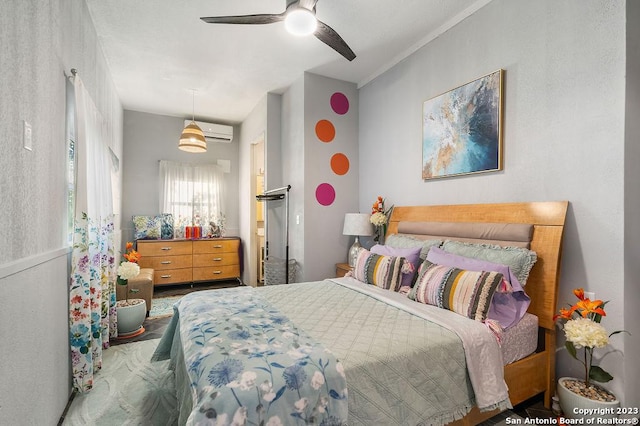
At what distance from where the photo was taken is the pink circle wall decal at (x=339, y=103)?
3.77m

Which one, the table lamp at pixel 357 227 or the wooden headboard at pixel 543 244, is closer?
the wooden headboard at pixel 543 244

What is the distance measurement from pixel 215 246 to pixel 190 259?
0.44 m

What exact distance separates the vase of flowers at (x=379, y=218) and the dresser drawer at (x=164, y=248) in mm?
3223

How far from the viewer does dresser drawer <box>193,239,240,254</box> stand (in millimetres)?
5109

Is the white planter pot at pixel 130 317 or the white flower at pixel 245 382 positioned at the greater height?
the white flower at pixel 245 382

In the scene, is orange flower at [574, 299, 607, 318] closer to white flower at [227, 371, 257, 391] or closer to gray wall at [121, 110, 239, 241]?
white flower at [227, 371, 257, 391]

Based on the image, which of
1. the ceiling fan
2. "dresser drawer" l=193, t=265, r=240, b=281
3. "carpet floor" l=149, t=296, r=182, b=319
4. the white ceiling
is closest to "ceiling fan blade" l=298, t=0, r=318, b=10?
the ceiling fan

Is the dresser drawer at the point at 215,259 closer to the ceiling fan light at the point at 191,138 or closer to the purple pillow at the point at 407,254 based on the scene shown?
the ceiling fan light at the point at 191,138

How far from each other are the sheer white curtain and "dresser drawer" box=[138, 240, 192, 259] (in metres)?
0.41

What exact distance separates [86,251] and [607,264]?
10.7ft

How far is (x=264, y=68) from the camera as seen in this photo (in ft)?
11.5

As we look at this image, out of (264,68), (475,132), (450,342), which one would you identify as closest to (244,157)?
(264,68)

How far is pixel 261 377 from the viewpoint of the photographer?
1121 millimetres

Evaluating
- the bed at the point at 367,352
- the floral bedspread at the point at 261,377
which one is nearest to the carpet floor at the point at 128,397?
the bed at the point at 367,352
